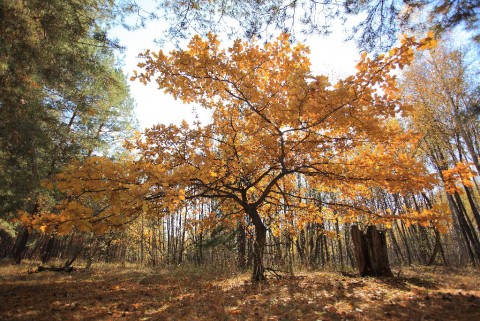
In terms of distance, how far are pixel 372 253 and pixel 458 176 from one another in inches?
112


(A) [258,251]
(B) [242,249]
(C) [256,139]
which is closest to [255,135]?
(C) [256,139]

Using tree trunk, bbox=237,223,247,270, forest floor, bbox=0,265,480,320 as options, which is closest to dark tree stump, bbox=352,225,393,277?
forest floor, bbox=0,265,480,320

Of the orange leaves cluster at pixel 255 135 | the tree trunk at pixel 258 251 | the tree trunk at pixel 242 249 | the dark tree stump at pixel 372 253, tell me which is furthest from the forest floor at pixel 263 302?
the tree trunk at pixel 242 249

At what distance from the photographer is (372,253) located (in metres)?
6.35

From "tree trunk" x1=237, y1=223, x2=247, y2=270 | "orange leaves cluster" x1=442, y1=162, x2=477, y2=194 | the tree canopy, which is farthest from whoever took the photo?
"tree trunk" x1=237, y1=223, x2=247, y2=270

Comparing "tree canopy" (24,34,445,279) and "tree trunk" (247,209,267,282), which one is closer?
"tree canopy" (24,34,445,279)

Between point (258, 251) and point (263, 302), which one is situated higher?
point (258, 251)

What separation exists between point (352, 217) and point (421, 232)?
10584mm

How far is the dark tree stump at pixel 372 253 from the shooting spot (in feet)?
20.2

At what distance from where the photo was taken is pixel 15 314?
381 centimetres

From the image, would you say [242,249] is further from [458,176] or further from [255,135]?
[458,176]

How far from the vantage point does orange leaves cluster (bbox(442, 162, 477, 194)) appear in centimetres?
420

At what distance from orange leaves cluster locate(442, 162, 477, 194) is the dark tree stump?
2.33 m

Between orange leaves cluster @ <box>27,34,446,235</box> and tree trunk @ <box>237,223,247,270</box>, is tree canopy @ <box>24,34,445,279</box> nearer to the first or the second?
orange leaves cluster @ <box>27,34,446,235</box>
